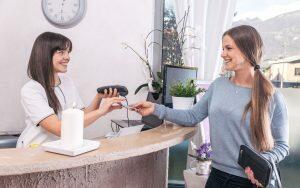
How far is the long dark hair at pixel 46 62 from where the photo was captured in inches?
76.2

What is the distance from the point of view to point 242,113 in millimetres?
1544

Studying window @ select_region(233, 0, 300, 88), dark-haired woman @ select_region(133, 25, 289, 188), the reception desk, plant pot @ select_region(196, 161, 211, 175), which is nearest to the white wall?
window @ select_region(233, 0, 300, 88)

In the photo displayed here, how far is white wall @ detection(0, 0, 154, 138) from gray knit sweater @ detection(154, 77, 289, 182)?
5.38ft

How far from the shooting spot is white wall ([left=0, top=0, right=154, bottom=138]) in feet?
10.2

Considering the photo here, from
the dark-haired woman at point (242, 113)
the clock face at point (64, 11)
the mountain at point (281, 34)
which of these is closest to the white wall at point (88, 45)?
the clock face at point (64, 11)

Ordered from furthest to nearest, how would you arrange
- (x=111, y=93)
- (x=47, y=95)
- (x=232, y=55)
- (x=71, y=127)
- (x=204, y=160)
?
(x=204, y=160) → (x=111, y=93) → (x=47, y=95) → (x=232, y=55) → (x=71, y=127)

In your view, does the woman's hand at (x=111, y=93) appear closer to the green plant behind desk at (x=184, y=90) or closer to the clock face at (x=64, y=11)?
the green plant behind desk at (x=184, y=90)

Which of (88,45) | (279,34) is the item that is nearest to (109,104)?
(88,45)

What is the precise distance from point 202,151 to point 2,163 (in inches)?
54.7

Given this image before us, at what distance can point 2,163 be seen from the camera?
1060 millimetres

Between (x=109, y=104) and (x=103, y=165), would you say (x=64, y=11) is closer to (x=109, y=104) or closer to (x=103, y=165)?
(x=109, y=104)

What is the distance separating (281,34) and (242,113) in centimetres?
176

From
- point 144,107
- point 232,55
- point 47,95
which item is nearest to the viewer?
point 232,55

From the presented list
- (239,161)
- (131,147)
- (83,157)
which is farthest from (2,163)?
(239,161)
